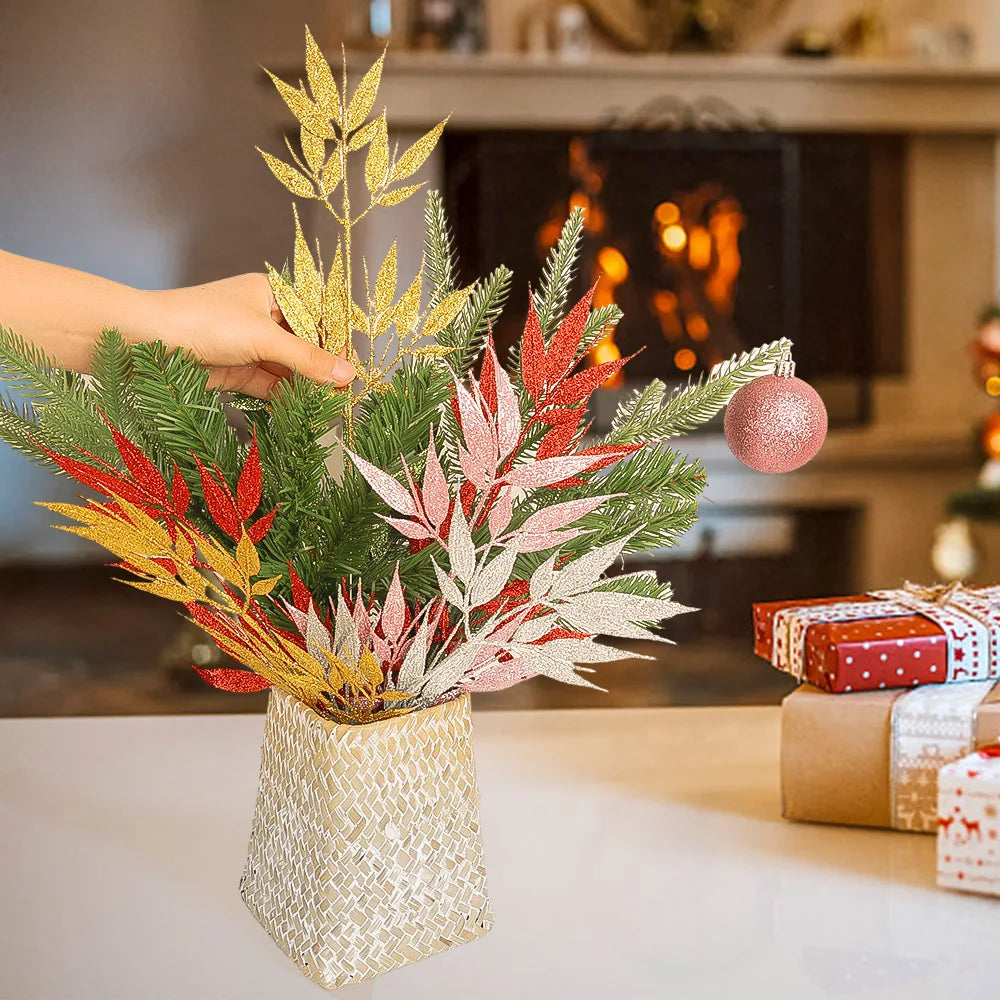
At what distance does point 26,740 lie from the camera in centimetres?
77

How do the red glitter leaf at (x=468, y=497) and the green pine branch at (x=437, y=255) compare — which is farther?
the green pine branch at (x=437, y=255)

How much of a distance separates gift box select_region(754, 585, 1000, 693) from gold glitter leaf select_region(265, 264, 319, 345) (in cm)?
32

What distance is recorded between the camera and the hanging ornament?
1.42 feet

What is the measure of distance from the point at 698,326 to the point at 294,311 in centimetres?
247

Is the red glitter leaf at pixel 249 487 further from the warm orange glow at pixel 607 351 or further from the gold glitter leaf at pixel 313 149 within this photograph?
the warm orange glow at pixel 607 351

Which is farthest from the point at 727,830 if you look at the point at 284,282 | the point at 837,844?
the point at 284,282

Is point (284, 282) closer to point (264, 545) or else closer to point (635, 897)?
point (264, 545)

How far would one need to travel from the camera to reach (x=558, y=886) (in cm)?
54

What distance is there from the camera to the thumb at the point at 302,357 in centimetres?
43

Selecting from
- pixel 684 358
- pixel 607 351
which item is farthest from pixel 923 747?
pixel 684 358

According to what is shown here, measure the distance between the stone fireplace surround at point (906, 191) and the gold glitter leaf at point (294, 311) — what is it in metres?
2.25

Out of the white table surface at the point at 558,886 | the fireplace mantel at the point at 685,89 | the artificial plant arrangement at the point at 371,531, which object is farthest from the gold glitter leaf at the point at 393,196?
the fireplace mantel at the point at 685,89

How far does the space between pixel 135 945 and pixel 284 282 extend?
275 mm

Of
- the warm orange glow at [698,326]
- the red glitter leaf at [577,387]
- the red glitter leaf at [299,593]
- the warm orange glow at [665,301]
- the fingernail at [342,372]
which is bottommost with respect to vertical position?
the red glitter leaf at [299,593]
